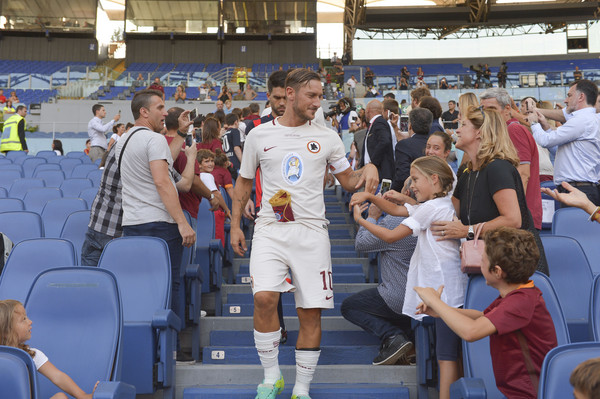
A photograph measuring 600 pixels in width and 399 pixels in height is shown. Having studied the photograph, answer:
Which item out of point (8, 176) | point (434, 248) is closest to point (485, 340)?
point (434, 248)

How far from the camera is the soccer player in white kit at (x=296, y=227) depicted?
2984mm

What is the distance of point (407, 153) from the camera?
474 cm

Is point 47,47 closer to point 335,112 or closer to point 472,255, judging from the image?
point 335,112

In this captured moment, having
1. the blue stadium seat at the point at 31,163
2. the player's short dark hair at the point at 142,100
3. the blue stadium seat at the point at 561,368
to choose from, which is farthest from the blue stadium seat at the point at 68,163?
the blue stadium seat at the point at 561,368

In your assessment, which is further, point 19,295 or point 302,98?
point 19,295

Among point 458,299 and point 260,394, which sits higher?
point 458,299

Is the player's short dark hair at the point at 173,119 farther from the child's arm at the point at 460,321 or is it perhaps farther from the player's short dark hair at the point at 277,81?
the child's arm at the point at 460,321

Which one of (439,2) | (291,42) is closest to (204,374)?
(291,42)

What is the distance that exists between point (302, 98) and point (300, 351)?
1.22m

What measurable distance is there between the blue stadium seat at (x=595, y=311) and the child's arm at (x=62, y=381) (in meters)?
2.11

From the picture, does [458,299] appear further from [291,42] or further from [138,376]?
[291,42]

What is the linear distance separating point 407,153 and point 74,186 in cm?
369

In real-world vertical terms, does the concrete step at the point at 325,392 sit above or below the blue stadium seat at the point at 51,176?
below

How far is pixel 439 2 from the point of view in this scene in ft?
98.9
